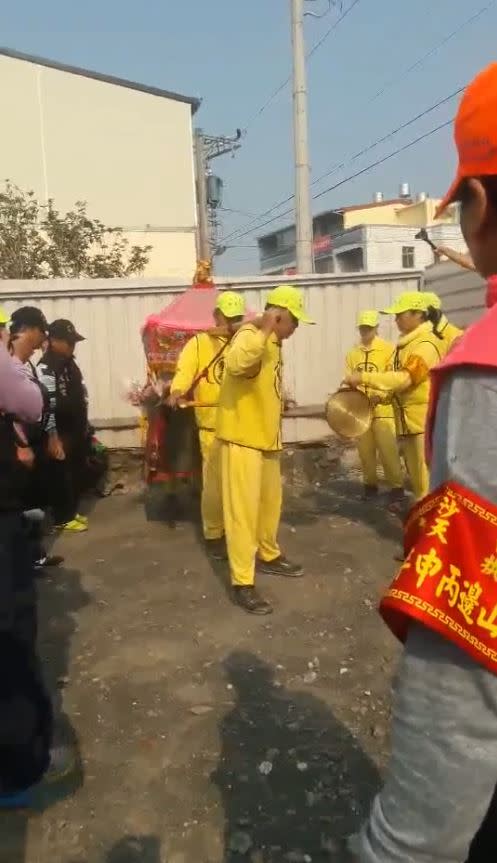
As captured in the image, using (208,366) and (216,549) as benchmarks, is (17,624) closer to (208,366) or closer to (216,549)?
(216,549)

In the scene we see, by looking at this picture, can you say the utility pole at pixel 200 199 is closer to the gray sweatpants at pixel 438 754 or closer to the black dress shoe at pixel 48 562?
the black dress shoe at pixel 48 562

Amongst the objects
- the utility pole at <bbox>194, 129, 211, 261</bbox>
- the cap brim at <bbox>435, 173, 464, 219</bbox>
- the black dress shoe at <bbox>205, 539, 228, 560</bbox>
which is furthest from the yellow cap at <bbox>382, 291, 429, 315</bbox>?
the utility pole at <bbox>194, 129, 211, 261</bbox>

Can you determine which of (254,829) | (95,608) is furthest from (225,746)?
(95,608)

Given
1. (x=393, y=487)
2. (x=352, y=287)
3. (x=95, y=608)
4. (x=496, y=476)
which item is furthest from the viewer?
(x=352, y=287)

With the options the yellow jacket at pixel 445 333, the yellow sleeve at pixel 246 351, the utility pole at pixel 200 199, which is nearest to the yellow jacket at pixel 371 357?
the yellow jacket at pixel 445 333

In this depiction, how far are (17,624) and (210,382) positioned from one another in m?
3.41

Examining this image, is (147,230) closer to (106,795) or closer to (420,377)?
(420,377)

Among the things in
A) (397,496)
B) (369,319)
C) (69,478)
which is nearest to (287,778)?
(69,478)

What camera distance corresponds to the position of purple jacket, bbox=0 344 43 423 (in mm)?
2625

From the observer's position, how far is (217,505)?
583 centimetres

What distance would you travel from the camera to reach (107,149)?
2205 centimetres

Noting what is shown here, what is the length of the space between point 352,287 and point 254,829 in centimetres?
634

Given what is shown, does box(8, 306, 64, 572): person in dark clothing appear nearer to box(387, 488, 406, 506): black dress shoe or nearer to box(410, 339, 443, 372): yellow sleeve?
box(410, 339, 443, 372): yellow sleeve

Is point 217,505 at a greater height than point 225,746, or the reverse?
point 217,505
